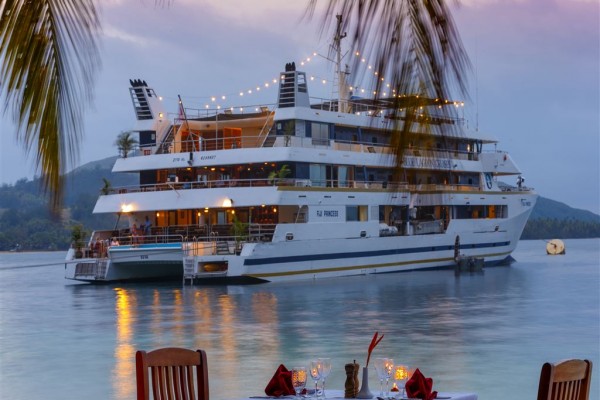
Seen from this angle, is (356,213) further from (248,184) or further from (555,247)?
(555,247)

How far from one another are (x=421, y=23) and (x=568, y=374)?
255cm

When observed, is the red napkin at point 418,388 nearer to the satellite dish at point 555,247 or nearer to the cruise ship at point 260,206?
the cruise ship at point 260,206

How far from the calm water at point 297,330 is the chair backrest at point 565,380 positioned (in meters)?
6.50

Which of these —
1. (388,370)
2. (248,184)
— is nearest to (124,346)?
(388,370)

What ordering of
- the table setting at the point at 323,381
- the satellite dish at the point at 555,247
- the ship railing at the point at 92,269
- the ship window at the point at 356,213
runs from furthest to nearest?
the satellite dish at the point at 555,247 → the ship window at the point at 356,213 → the ship railing at the point at 92,269 → the table setting at the point at 323,381

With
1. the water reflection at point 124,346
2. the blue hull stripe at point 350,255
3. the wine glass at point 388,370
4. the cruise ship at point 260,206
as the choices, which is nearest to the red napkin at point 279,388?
the wine glass at point 388,370

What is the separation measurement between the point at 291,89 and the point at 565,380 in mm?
26563

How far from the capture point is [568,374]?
3.81m

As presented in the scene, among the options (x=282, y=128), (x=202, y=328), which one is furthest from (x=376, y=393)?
(x=282, y=128)

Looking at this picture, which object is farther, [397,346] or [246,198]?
[246,198]

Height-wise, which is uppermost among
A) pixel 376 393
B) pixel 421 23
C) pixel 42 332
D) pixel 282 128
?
pixel 282 128

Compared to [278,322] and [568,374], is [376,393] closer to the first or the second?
[568,374]

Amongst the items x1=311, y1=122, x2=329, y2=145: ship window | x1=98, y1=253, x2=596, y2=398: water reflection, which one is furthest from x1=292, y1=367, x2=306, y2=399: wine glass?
x1=311, y1=122, x2=329, y2=145: ship window

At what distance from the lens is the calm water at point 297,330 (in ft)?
40.3
